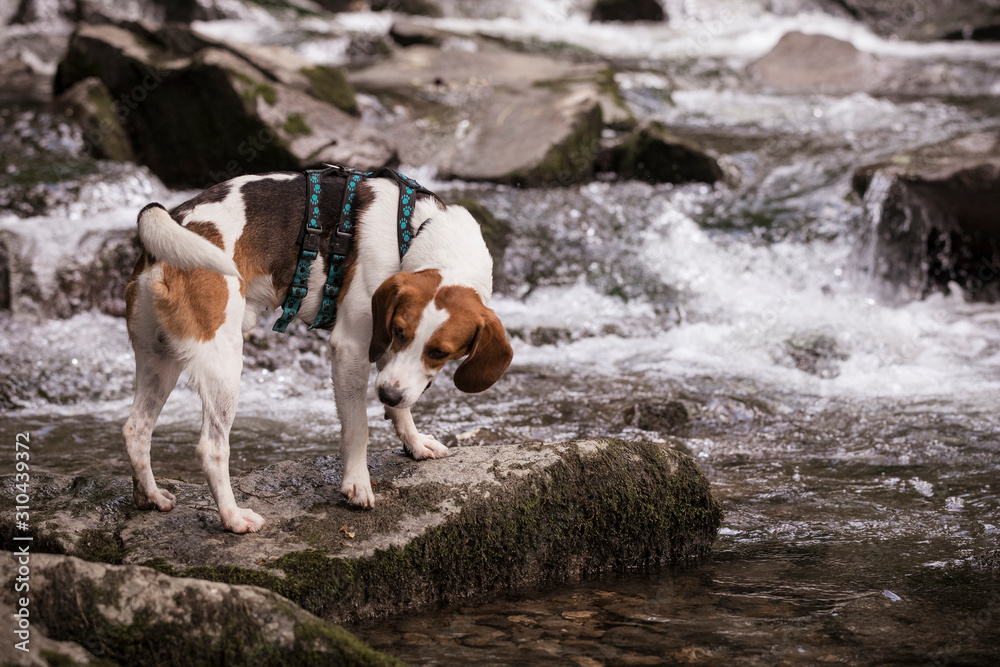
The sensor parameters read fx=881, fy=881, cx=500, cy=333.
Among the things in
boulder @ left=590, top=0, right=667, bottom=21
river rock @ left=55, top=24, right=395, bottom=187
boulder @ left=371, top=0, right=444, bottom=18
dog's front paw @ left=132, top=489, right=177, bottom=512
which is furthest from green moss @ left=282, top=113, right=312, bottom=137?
boulder @ left=590, top=0, right=667, bottom=21

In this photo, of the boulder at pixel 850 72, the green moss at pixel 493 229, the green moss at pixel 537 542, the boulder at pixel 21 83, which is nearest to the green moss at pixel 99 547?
the green moss at pixel 537 542

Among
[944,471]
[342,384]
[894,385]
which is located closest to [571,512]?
[342,384]

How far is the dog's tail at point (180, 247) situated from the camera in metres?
3.53

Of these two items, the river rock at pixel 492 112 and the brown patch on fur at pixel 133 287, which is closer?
the brown patch on fur at pixel 133 287

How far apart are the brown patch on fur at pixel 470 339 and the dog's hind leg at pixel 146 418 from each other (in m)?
1.21

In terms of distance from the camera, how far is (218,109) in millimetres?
10828

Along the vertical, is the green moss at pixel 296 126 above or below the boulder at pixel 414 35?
below

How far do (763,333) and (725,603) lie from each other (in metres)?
5.38

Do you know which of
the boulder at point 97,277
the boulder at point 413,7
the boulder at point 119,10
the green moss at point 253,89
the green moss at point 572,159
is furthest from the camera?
the boulder at point 413,7

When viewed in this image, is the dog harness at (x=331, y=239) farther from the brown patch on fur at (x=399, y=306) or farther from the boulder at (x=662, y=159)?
the boulder at (x=662, y=159)

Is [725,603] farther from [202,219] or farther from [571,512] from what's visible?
[202,219]

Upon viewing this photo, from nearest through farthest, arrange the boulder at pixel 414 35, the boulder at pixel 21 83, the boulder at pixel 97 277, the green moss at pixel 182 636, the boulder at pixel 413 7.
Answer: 1. the green moss at pixel 182 636
2. the boulder at pixel 97 277
3. the boulder at pixel 21 83
4. the boulder at pixel 414 35
5. the boulder at pixel 413 7

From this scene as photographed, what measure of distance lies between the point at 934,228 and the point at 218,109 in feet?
28.3

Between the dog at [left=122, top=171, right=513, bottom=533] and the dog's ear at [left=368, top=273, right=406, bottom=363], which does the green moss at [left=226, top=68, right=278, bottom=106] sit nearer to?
the dog at [left=122, top=171, right=513, bottom=533]
